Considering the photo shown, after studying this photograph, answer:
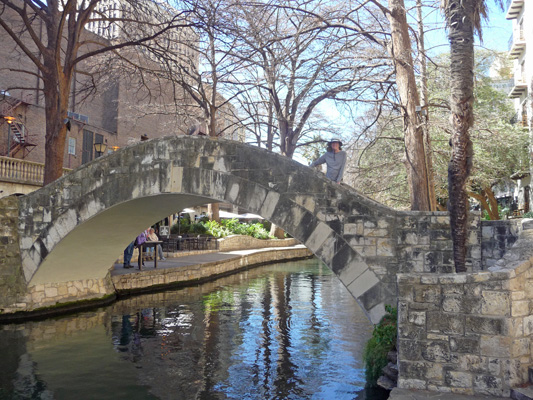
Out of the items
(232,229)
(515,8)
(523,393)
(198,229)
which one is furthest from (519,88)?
(523,393)

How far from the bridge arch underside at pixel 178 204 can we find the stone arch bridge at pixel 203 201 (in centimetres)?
2

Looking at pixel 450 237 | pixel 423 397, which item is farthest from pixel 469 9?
pixel 423 397

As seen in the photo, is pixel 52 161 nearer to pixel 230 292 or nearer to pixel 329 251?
pixel 230 292

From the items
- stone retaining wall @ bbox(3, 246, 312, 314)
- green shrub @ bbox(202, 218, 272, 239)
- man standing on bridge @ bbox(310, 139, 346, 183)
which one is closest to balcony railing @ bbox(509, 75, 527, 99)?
green shrub @ bbox(202, 218, 272, 239)

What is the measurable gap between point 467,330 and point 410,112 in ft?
22.5

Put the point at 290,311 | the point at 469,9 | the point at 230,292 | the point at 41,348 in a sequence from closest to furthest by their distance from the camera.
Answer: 1. the point at 469,9
2. the point at 41,348
3. the point at 290,311
4. the point at 230,292

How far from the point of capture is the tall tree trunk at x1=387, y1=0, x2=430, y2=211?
11227 millimetres

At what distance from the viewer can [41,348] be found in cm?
962

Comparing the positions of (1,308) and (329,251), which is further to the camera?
(1,308)

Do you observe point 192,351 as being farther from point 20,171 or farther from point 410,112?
point 20,171

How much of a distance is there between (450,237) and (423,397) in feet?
9.33

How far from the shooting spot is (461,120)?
22.6 feet

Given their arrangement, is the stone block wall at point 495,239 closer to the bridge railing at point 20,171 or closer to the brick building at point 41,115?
the brick building at point 41,115

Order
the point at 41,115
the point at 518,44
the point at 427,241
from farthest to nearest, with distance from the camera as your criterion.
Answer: the point at 518,44
the point at 41,115
the point at 427,241
